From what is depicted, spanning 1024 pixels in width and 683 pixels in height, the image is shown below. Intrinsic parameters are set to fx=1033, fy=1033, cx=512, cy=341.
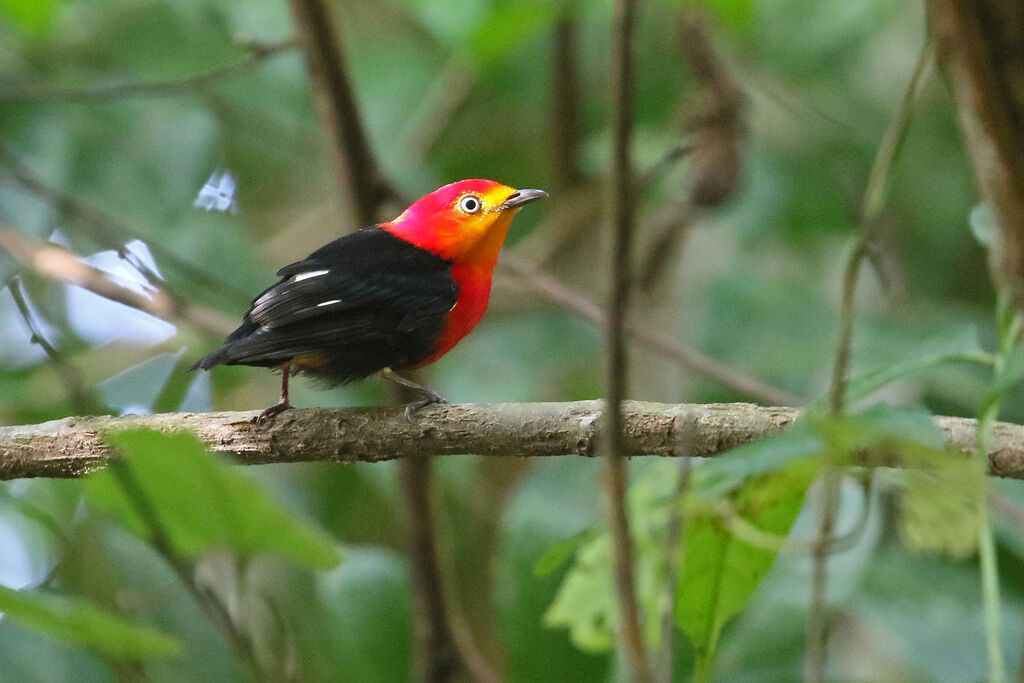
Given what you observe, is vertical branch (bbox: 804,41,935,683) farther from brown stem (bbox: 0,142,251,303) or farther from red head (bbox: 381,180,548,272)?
brown stem (bbox: 0,142,251,303)

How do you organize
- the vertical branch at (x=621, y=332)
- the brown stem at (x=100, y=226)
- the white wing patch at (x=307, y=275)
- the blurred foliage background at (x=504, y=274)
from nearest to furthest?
Answer: the vertical branch at (x=621, y=332), the white wing patch at (x=307, y=275), the blurred foliage background at (x=504, y=274), the brown stem at (x=100, y=226)

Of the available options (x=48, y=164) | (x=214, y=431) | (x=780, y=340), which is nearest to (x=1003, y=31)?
(x=214, y=431)

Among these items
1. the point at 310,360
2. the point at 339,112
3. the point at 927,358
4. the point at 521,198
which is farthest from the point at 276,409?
the point at 339,112

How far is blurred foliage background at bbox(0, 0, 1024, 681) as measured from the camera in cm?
320

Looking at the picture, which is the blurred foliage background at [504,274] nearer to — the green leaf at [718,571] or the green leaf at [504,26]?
the green leaf at [504,26]

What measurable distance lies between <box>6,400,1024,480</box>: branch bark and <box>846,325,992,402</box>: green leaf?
0.13m

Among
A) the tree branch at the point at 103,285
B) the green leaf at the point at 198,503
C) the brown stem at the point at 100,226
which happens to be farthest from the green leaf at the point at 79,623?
the brown stem at the point at 100,226

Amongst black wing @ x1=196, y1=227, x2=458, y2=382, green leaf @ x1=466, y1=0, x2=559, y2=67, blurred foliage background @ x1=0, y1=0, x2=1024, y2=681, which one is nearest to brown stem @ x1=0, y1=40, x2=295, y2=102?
blurred foliage background @ x1=0, y1=0, x2=1024, y2=681

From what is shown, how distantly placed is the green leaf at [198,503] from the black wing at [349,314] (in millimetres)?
785

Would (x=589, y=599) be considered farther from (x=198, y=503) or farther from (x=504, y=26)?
(x=504, y=26)

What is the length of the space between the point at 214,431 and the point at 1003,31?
181cm

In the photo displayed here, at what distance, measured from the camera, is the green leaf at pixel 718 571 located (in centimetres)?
189

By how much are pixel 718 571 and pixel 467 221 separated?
4.44 feet

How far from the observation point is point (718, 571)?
1.91 m
